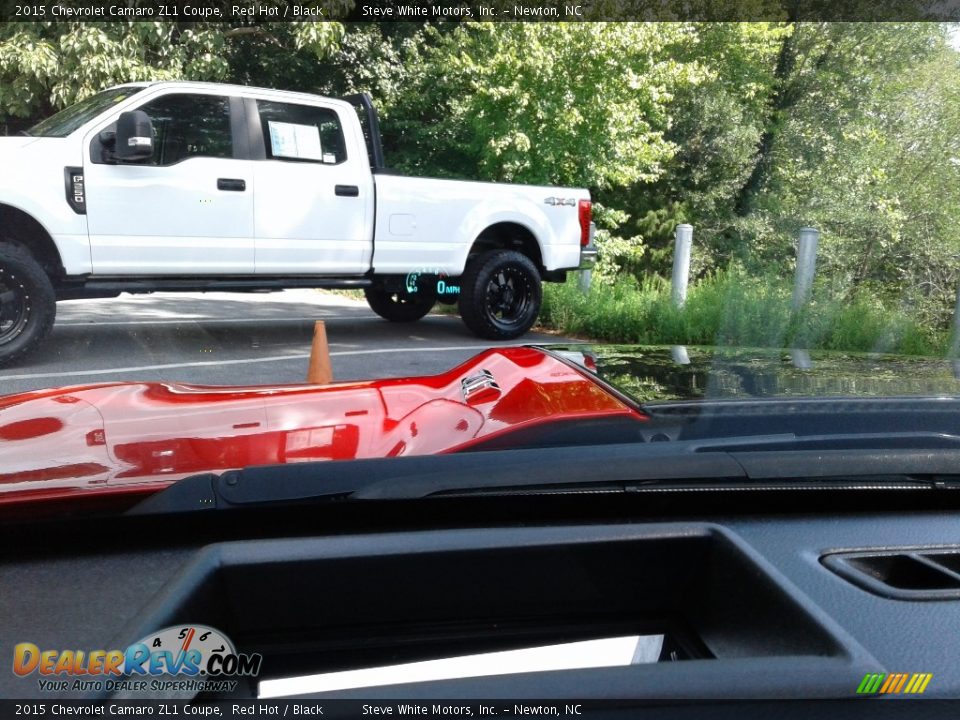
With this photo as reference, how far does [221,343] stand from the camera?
5.34 meters

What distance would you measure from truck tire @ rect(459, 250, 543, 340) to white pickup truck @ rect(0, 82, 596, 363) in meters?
0.01

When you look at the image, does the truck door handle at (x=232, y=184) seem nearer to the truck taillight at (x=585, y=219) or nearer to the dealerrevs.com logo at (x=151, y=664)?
the truck taillight at (x=585, y=219)

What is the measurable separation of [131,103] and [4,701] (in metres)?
5.66

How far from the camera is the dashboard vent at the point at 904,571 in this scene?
1.29 metres

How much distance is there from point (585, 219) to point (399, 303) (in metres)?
1.88

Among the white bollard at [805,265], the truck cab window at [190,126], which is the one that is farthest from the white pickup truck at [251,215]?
the white bollard at [805,265]

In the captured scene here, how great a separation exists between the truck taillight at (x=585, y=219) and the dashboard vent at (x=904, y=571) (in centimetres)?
699

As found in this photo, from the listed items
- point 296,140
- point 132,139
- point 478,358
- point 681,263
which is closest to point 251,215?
point 132,139

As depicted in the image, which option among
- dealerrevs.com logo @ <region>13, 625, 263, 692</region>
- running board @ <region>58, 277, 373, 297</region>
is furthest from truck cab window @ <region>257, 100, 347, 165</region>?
dealerrevs.com logo @ <region>13, 625, 263, 692</region>

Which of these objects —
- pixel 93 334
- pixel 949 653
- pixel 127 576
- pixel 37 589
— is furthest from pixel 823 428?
pixel 93 334

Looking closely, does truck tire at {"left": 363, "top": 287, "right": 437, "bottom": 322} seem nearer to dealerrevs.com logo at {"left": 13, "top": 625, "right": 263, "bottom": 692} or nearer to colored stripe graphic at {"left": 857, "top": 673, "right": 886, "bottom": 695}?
dealerrevs.com logo at {"left": 13, "top": 625, "right": 263, "bottom": 692}

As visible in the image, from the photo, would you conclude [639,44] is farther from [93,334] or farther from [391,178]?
[93,334]

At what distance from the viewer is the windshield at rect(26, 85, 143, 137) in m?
5.81

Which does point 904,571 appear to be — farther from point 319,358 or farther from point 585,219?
point 585,219
